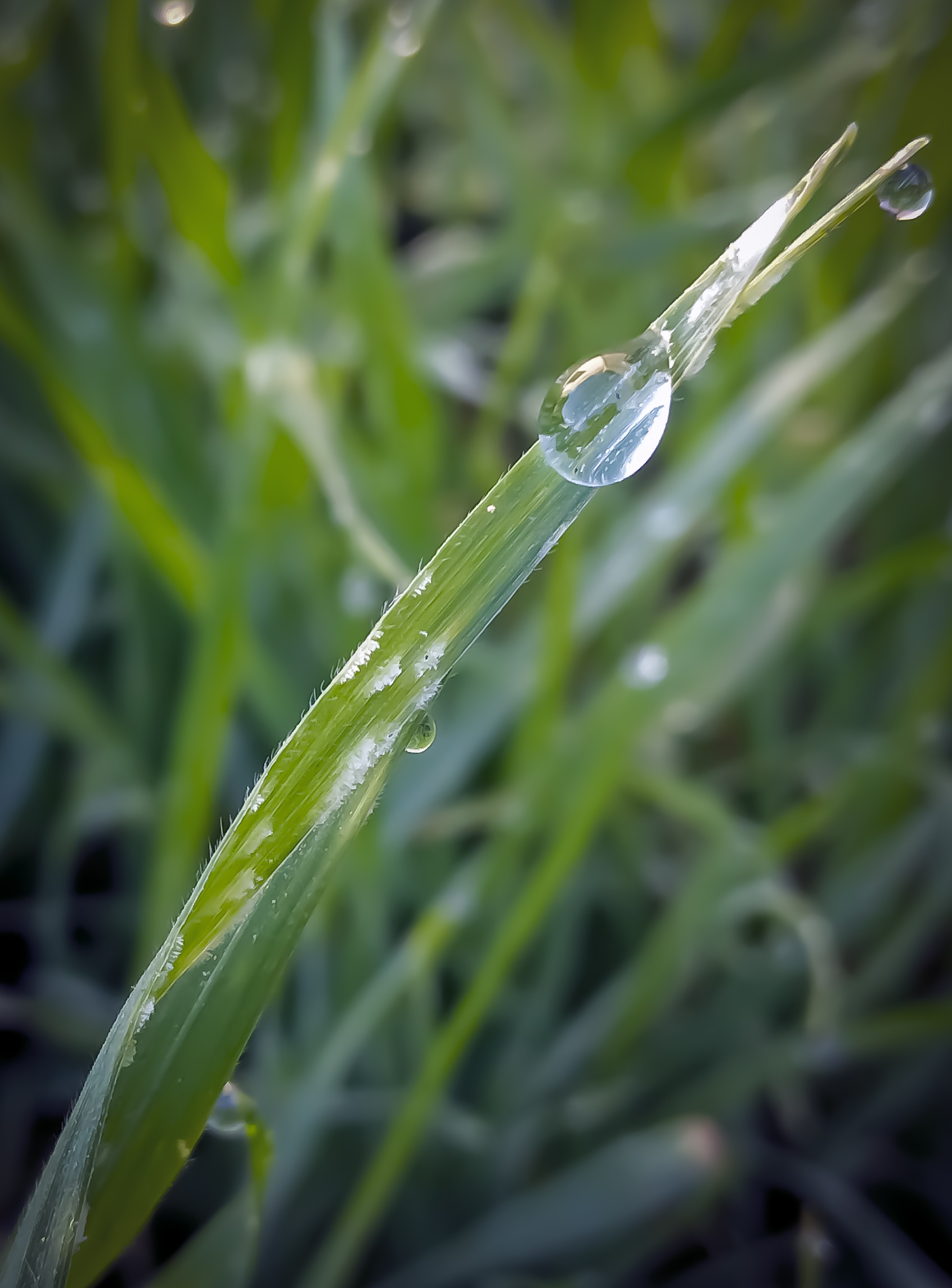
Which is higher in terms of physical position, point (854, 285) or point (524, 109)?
point (524, 109)

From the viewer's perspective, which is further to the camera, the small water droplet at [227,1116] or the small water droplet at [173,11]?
the small water droplet at [173,11]

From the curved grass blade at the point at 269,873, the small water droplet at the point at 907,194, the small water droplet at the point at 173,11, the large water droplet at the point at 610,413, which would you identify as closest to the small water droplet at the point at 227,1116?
the curved grass blade at the point at 269,873

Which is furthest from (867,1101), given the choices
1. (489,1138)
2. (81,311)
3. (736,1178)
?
(81,311)

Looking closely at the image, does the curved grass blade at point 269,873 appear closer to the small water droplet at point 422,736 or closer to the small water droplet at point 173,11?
the small water droplet at point 422,736

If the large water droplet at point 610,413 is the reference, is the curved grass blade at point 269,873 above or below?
below

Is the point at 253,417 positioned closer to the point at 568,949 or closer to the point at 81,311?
the point at 81,311

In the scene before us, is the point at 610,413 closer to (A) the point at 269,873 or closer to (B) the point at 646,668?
(A) the point at 269,873
